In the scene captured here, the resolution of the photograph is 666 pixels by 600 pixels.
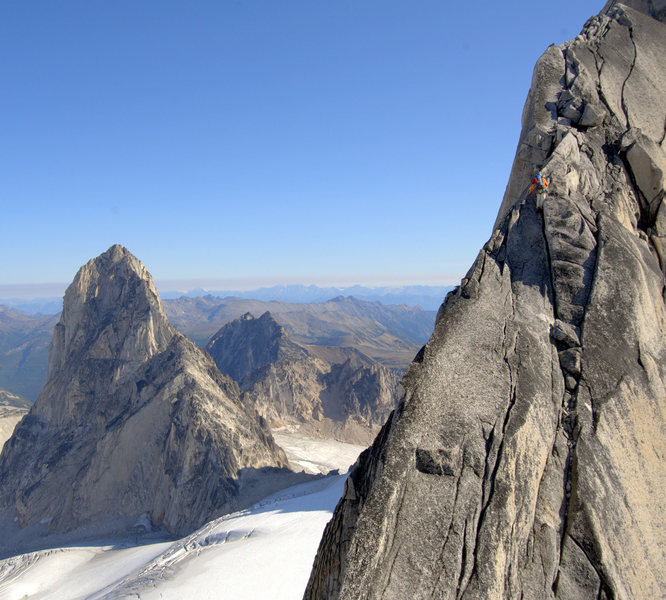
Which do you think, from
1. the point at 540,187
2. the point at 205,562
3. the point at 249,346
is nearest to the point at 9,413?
the point at 249,346

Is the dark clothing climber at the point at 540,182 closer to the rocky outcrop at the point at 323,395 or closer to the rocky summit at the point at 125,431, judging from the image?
the rocky summit at the point at 125,431

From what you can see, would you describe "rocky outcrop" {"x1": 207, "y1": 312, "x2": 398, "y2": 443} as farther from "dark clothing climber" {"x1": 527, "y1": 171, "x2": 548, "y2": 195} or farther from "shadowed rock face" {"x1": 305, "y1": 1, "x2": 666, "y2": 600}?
"dark clothing climber" {"x1": 527, "y1": 171, "x2": 548, "y2": 195}

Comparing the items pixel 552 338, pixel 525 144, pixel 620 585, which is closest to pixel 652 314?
pixel 552 338

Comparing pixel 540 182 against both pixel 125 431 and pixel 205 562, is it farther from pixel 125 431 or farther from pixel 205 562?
pixel 125 431

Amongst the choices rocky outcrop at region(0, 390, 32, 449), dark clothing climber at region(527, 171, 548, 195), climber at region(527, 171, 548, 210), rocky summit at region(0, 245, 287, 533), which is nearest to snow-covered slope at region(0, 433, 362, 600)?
rocky summit at region(0, 245, 287, 533)

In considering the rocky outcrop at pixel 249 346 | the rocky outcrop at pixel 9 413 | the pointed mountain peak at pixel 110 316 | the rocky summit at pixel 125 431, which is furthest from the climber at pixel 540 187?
the rocky outcrop at pixel 249 346

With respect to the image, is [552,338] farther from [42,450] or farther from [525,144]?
[42,450]
